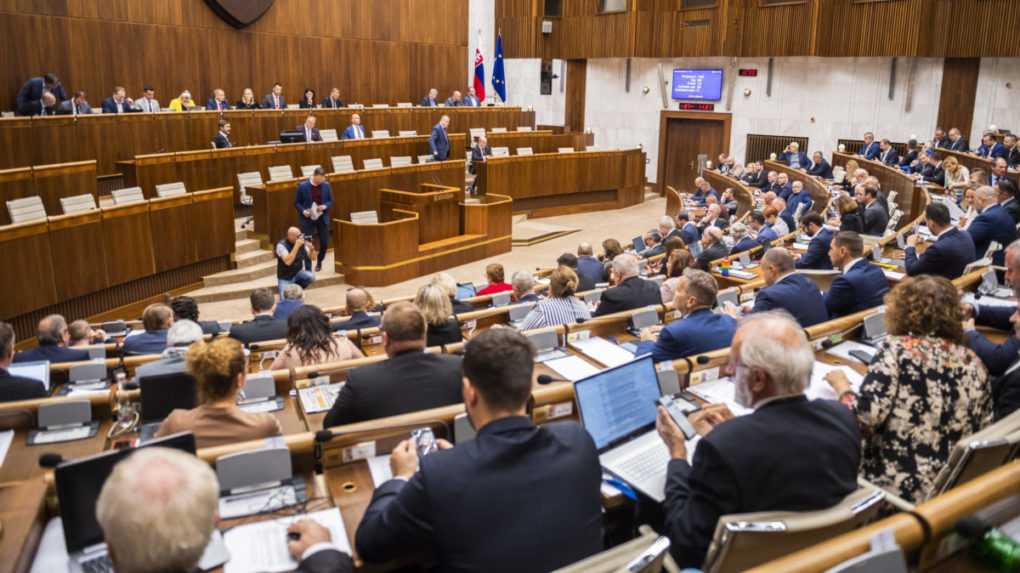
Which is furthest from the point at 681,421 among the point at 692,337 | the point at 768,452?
the point at 692,337

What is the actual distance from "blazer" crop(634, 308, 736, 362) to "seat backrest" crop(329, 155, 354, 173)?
8.36 m

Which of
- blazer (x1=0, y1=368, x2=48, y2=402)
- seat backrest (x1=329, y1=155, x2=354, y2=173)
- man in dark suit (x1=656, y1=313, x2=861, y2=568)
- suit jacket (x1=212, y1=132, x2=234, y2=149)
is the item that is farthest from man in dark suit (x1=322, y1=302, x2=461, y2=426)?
seat backrest (x1=329, y1=155, x2=354, y2=173)

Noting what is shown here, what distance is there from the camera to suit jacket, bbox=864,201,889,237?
28.5ft

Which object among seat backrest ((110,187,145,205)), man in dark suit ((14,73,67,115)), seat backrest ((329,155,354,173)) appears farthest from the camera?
seat backrest ((329,155,354,173))

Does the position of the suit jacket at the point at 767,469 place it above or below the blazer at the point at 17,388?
above

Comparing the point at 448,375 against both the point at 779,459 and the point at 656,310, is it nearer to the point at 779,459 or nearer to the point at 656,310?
the point at 779,459

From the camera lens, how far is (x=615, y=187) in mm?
15914

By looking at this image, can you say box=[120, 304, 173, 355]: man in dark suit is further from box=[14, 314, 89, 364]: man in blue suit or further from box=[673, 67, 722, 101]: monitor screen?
box=[673, 67, 722, 101]: monitor screen

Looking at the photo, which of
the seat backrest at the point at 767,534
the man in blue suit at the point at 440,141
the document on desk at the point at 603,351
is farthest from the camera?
the man in blue suit at the point at 440,141

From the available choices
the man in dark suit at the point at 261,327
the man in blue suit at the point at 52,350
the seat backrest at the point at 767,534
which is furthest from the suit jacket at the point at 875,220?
the man in blue suit at the point at 52,350

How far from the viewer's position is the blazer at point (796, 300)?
178 inches

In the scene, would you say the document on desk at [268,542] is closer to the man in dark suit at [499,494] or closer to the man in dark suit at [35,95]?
the man in dark suit at [499,494]

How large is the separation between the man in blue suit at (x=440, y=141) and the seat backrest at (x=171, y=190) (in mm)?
4502

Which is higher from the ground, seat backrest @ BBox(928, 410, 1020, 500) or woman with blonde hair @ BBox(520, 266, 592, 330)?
seat backrest @ BBox(928, 410, 1020, 500)
